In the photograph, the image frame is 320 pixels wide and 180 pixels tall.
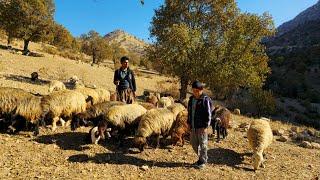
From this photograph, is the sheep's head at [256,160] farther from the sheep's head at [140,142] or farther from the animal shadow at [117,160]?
the sheep's head at [140,142]

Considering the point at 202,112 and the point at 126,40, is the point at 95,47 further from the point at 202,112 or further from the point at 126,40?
the point at 126,40

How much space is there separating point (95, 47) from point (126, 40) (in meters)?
78.5

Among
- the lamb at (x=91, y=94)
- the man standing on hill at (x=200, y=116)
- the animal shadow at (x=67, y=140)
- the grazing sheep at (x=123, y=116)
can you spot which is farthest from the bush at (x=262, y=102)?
the man standing on hill at (x=200, y=116)

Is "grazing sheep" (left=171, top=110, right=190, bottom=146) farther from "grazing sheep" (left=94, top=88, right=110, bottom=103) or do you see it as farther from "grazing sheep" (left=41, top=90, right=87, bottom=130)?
"grazing sheep" (left=94, top=88, right=110, bottom=103)

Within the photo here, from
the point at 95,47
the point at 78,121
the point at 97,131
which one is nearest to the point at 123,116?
the point at 97,131

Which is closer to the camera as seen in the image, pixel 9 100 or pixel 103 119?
pixel 9 100

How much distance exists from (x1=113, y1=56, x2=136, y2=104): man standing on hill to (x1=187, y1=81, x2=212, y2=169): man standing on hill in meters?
3.59

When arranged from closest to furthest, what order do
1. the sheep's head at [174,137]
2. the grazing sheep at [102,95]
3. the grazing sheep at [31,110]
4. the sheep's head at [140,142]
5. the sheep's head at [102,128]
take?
the sheep's head at [140,142], the sheep's head at [102,128], the grazing sheep at [31,110], the sheep's head at [174,137], the grazing sheep at [102,95]

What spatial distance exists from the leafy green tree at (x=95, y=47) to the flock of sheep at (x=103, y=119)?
3890 centimetres

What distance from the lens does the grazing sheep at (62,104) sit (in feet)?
39.4

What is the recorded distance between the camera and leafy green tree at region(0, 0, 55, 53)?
36.2m

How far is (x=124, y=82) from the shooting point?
1342 centimetres

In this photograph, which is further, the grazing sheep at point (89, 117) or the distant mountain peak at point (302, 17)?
the distant mountain peak at point (302, 17)

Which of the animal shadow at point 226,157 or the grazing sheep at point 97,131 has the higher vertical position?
the grazing sheep at point 97,131
